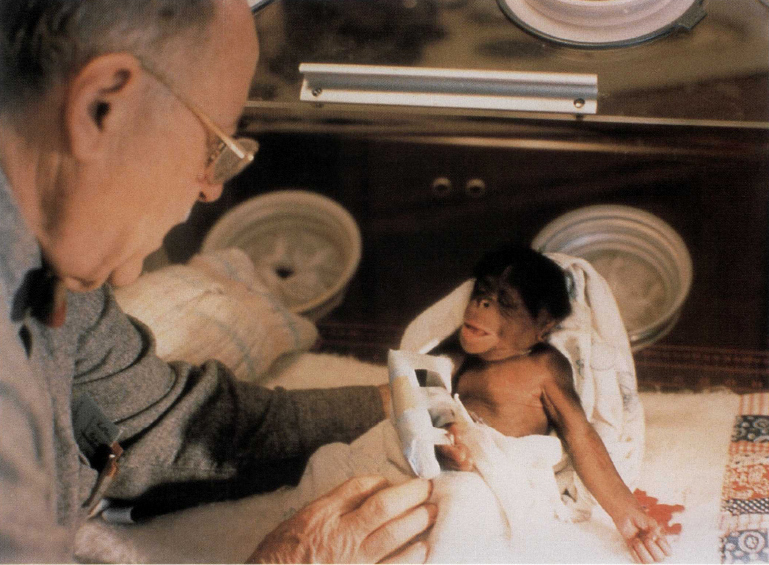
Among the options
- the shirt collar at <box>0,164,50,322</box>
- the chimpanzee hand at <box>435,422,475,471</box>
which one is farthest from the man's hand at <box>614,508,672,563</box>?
the shirt collar at <box>0,164,50,322</box>

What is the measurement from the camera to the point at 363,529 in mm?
563

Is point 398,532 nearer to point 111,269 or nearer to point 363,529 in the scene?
point 363,529

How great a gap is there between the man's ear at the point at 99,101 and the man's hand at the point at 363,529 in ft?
1.04

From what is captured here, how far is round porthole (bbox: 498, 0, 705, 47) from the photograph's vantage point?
76cm

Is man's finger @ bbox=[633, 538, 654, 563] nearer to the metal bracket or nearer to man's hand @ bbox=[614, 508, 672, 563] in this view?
man's hand @ bbox=[614, 508, 672, 563]

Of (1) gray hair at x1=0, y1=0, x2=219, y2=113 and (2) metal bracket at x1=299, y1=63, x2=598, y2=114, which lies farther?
(2) metal bracket at x1=299, y1=63, x2=598, y2=114

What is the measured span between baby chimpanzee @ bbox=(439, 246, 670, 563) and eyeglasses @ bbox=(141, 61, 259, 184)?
0.23m

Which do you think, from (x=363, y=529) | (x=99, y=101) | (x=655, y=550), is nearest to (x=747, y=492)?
(x=655, y=550)

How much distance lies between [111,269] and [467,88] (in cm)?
38

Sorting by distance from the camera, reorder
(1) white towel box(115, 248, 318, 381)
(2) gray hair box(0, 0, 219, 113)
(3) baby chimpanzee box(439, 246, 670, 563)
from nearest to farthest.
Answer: (2) gray hair box(0, 0, 219, 113) < (3) baby chimpanzee box(439, 246, 670, 563) < (1) white towel box(115, 248, 318, 381)

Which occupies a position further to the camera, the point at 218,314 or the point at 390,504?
the point at 218,314

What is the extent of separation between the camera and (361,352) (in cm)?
72

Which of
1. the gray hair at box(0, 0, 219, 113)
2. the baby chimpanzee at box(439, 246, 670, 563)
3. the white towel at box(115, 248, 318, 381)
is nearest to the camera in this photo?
the gray hair at box(0, 0, 219, 113)

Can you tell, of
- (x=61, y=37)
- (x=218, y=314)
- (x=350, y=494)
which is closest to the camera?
(x=61, y=37)
